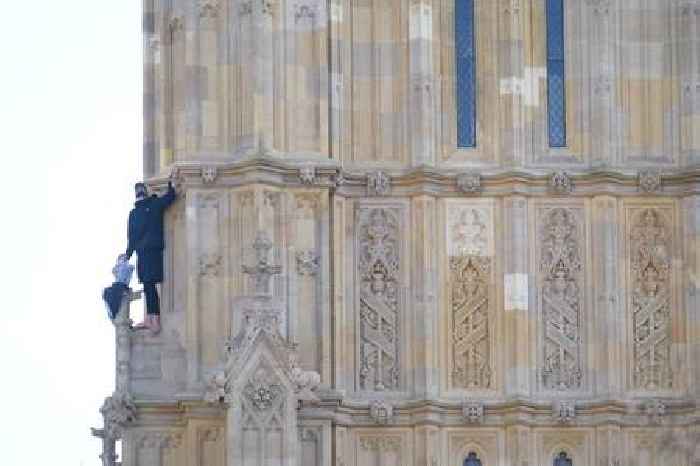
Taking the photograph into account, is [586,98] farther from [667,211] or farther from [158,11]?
[158,11]

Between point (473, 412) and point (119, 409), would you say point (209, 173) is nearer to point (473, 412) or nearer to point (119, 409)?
point (119, 409)

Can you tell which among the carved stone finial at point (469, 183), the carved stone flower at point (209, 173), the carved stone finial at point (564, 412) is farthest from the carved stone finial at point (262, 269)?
the carved stone finial at point (564, 412)

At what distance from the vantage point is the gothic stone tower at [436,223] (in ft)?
167

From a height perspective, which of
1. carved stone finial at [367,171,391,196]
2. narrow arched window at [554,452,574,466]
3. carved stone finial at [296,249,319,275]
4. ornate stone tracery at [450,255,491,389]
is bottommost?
narrow arched window at [554,452,574,466]

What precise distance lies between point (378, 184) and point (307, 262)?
139 centimetres

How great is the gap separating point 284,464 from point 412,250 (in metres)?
3.43

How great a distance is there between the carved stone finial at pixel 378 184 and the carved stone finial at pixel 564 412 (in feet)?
11.1

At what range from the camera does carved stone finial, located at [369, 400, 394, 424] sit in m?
51.0

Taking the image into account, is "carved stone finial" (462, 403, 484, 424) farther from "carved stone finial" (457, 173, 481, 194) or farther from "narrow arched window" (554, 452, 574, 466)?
"carved stone finial" (457, 173, 481, 194)

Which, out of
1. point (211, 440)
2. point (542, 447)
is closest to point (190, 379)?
point (211, 440)

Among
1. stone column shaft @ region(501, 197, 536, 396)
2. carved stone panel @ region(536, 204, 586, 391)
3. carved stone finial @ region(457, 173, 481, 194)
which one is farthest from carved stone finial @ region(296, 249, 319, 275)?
carved stone panel @ region(536, 204, 586, 391)

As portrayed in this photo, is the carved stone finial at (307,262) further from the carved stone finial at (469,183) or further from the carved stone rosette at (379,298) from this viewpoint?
the carved stone finial at (469,183)

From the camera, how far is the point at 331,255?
51062mm

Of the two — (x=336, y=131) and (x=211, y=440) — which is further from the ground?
(x=336, y=131)
